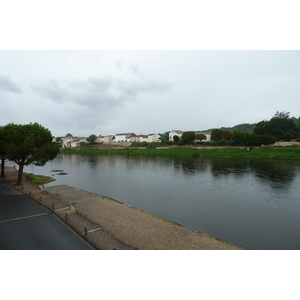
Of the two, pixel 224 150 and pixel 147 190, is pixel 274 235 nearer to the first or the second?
pixel 147 190

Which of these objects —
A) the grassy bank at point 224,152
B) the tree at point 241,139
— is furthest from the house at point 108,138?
the tree at point 241,139

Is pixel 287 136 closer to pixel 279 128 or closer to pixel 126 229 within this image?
pixel 279 128

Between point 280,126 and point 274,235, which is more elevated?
point 280,126

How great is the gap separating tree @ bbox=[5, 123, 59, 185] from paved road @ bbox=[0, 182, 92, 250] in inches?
209

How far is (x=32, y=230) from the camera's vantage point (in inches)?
394

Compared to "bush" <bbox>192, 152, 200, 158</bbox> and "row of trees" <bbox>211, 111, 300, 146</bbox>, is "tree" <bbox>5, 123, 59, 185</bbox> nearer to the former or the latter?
"bush" <bbox>192, 152, 200, 158</bbox>

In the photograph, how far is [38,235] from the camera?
9406 millimetres

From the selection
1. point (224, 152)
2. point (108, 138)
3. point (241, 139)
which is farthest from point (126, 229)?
point (108, 138)

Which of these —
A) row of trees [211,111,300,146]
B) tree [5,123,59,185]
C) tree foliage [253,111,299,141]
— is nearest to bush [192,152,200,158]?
row of trees [211,111,300,146]

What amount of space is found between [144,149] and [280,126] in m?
41.2

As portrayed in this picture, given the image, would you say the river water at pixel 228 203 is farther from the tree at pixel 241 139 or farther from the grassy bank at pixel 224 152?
the tree at pixel 241 139

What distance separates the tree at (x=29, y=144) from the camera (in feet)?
59.9

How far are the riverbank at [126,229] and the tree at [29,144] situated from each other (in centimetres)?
514

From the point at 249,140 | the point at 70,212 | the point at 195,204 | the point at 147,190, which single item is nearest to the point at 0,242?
the point at 70,212
